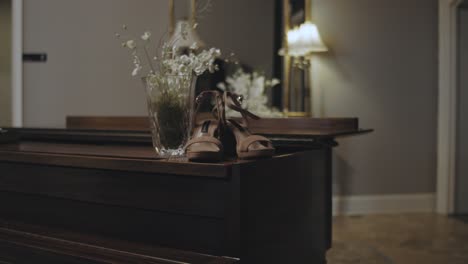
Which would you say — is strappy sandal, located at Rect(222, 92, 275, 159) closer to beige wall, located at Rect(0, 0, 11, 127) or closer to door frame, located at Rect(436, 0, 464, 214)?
door frame, located at Rect(436, 0, 464, 214)

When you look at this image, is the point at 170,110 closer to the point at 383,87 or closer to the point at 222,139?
the point at 222,139

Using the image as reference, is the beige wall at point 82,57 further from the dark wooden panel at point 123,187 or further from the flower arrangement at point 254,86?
the dark wooden panel at point 123,187

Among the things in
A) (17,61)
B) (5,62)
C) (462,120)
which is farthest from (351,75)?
(5,62)

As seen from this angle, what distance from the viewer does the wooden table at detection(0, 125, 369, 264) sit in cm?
127

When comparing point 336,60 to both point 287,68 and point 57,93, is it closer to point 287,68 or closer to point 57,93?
point 287,68

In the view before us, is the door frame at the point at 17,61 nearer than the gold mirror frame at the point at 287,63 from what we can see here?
No

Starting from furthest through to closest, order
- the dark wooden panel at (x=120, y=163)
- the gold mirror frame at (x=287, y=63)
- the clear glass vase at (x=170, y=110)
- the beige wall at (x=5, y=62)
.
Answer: the beige wall at (x=5, y=62) → the gold mirror frame at (x=287, y=63) → the clear glass vase at (x=170, y=110) → the dark wooden panel at (x=120, y=163)

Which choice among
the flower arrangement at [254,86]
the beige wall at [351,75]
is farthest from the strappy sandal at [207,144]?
the beige wall at [351,75]

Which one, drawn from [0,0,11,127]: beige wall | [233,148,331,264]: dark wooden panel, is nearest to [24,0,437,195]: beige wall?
[0,0,11,127]: beige wall

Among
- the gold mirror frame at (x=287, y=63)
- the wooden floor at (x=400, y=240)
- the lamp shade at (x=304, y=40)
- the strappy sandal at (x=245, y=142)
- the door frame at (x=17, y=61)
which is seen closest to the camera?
the strappy sandal at (x=245, y=142)

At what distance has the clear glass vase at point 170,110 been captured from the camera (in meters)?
1.53

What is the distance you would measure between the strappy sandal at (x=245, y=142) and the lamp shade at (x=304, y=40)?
2857 millimetres

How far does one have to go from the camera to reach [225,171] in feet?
4.02

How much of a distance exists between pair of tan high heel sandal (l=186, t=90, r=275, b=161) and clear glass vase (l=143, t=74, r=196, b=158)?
45 millimetres
